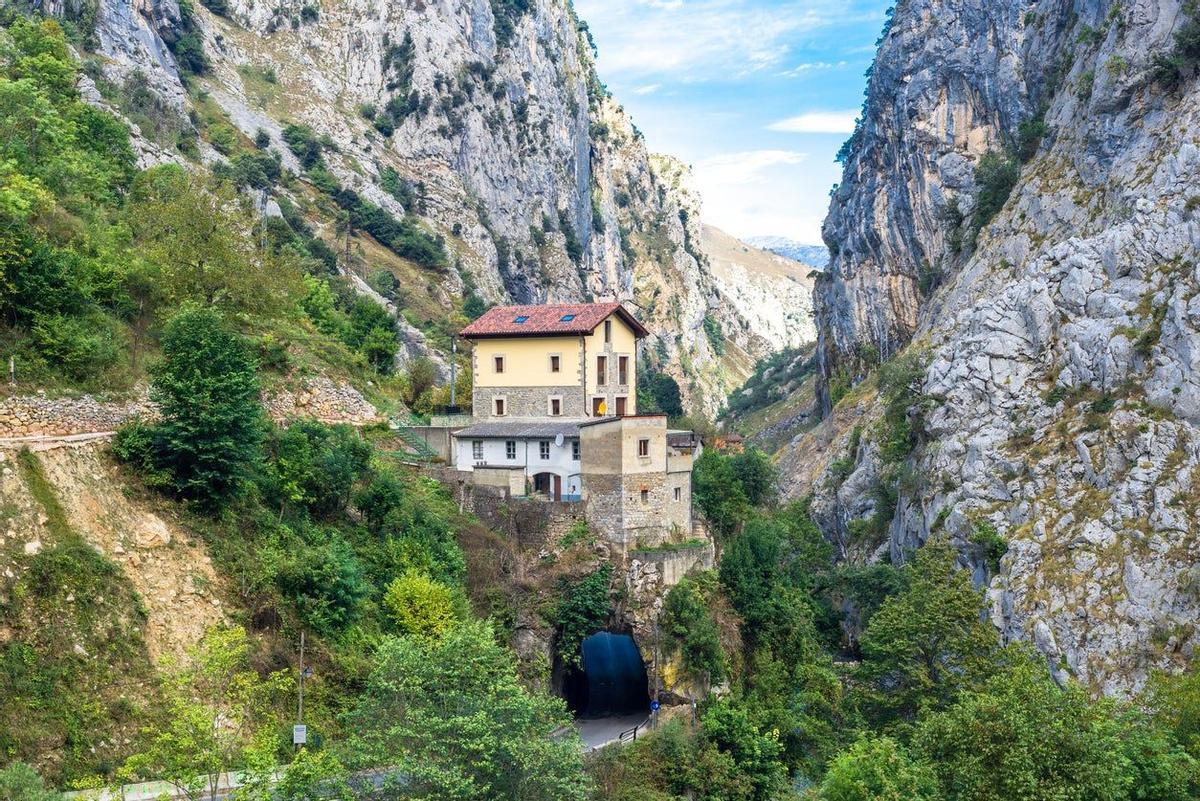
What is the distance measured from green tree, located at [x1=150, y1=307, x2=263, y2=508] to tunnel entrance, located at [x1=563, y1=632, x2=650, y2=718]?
16.4m

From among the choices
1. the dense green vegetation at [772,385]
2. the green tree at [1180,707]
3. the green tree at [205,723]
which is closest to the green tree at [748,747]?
the green tree at [1180,707]

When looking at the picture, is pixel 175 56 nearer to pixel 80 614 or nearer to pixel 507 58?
pixel 507 58

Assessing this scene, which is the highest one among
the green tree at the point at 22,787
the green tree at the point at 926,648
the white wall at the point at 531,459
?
the white wall at the point at 531,459

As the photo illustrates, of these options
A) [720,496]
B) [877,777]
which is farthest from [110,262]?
[877,777]

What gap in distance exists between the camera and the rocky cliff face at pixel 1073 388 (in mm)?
41375

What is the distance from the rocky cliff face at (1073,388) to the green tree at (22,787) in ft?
A: 110

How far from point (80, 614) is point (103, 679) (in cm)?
179

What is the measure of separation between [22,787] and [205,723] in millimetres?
3376

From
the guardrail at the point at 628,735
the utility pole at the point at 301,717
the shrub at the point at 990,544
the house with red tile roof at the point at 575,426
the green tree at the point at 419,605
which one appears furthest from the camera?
the shrub at the point at 990,544

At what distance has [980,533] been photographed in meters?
46.5

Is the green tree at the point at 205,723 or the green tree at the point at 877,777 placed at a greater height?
the green tree at the point at 205,723

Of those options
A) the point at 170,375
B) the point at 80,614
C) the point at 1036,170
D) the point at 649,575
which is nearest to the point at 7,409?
the point at 170,375

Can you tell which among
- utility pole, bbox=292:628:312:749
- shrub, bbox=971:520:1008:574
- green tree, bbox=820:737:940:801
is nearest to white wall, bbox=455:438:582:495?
utility pole, bbox=292:628:312:749

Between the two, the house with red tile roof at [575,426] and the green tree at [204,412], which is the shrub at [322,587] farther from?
the house with red tile roof at [575,426]
